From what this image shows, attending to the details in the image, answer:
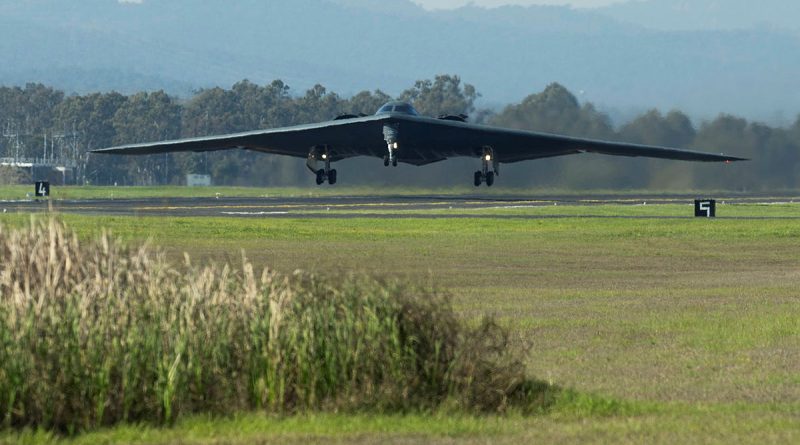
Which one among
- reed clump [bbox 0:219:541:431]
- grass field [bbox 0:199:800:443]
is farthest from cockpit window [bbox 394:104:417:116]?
reed clump [bbox 0:219:541:431]

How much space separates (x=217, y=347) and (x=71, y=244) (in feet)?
7.38

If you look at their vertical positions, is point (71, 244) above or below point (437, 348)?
above

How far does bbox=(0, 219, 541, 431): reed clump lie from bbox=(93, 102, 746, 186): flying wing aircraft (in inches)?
1864

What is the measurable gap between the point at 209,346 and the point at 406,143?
5123cm

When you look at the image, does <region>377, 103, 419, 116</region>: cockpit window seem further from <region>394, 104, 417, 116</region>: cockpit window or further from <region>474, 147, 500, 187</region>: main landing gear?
<region>474, 147, 500, 187</region>: main landing gear

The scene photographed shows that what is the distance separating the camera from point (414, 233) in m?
42.5

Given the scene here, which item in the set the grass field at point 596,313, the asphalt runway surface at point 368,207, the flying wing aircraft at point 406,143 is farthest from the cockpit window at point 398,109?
the grass field at point 596,313

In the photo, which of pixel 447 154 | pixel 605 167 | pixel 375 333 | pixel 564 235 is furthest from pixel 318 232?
pixel 605 167

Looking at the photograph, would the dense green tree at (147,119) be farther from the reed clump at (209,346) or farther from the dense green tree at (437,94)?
the reed clump at (209,346)

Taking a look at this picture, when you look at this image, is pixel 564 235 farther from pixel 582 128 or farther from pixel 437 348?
pixel 582 128

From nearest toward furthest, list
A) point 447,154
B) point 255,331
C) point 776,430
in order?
point 776,430 < point 255,331 < point 447,154

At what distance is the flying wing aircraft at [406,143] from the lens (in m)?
61.2

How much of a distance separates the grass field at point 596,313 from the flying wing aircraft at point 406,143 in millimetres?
14466

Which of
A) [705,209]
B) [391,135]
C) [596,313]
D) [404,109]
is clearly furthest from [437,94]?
[596,313]
